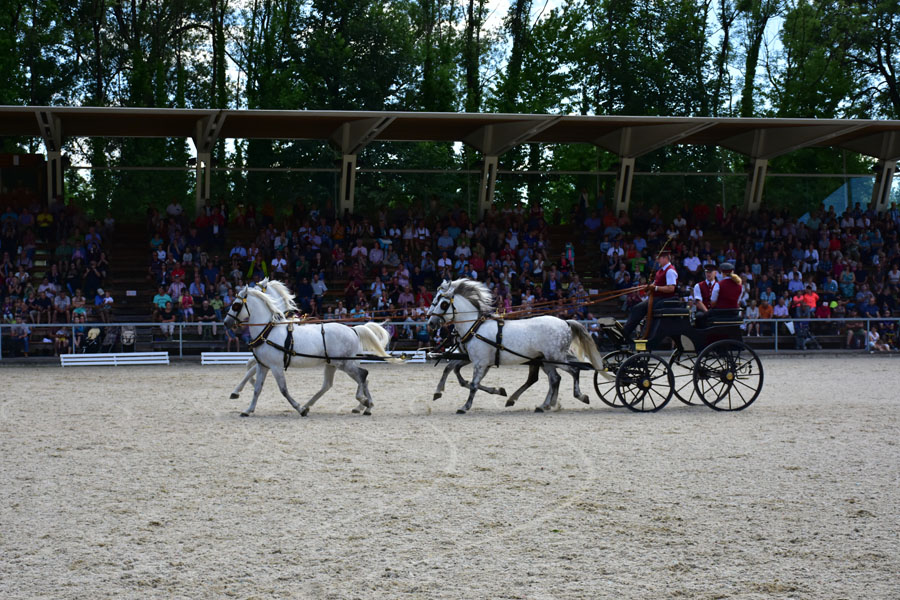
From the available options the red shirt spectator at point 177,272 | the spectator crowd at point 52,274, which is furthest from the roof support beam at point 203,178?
the red shirt spectator at point 177,272

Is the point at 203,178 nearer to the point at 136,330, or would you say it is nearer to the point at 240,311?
the point at 136,330

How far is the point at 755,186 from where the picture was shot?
33.0 metres

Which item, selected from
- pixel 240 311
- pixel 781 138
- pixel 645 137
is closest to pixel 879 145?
pixel 781 138

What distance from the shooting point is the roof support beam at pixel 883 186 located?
109 ft

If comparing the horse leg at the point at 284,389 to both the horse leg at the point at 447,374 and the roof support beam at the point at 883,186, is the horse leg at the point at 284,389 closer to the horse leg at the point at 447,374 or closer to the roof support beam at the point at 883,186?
the horse leg at the point at 447,374

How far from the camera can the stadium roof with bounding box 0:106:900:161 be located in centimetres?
2716

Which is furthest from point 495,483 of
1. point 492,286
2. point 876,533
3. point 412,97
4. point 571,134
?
point 412,97

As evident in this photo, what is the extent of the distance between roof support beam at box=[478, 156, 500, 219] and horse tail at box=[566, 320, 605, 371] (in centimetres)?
1725

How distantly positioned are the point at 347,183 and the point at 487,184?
4.26 m

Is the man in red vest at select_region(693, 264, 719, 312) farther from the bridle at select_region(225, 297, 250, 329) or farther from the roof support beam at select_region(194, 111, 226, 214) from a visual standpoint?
the roof support beam at select_region(194, 111, 226, 214)

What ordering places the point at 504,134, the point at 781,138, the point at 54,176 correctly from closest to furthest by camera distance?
the point at 54,176, the point at 504,134, the point at 781,138

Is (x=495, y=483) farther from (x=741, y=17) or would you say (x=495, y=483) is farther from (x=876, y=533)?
(x=741, y=17)

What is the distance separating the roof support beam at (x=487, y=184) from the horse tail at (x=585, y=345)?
56.6 ft

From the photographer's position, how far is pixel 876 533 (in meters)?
6.75
